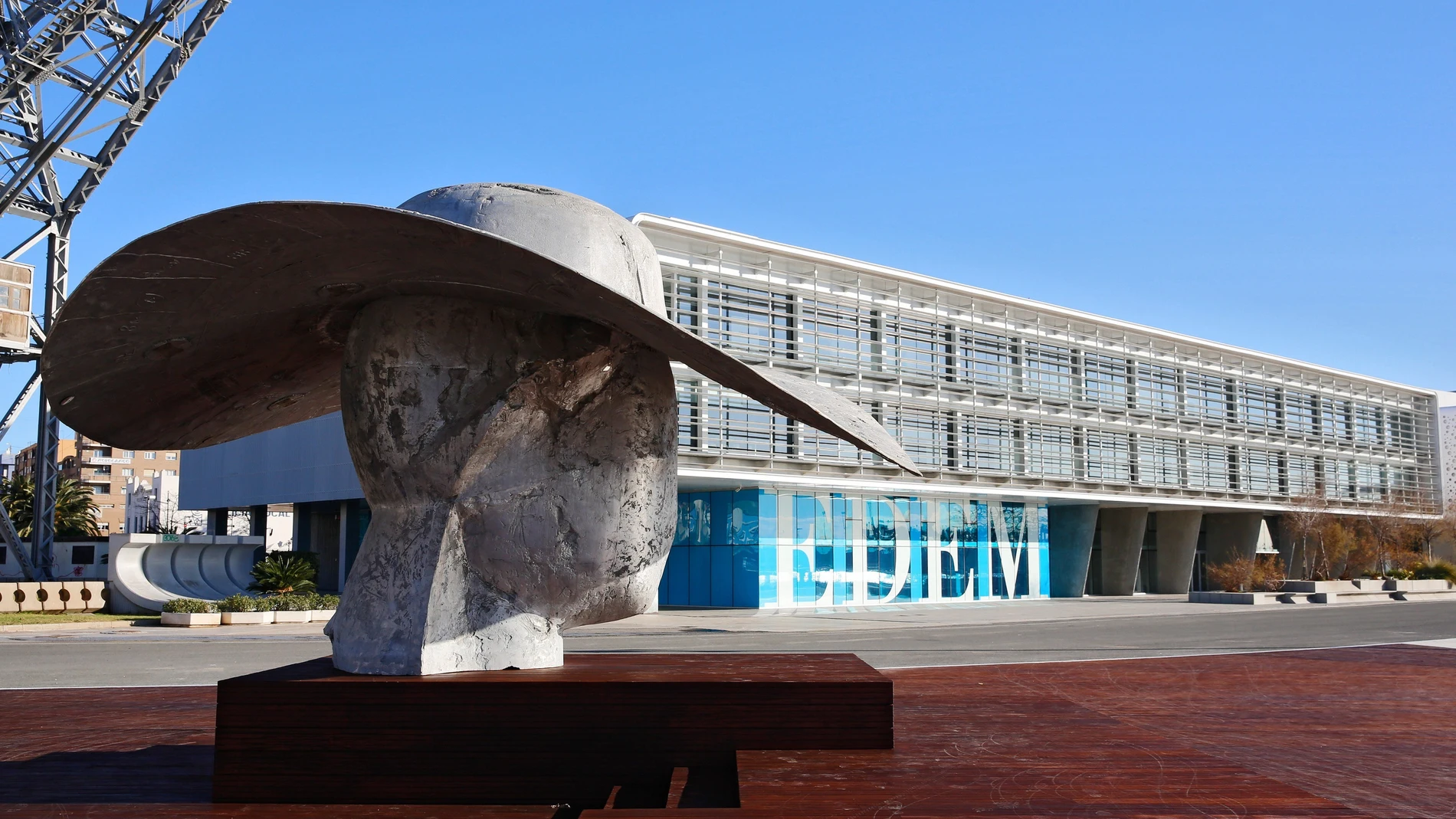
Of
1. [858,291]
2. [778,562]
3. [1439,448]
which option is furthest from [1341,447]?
[778,562]

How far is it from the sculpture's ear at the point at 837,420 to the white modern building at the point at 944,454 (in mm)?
18809

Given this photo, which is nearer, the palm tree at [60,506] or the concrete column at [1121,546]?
the concrete column at [1121,546]

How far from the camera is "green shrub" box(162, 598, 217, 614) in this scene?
79.4 feet

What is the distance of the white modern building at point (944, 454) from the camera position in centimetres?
3127

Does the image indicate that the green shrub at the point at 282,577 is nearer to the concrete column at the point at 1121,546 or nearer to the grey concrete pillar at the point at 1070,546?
the grey concrete pillar at the point at 1070,546

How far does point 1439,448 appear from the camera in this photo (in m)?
56.2

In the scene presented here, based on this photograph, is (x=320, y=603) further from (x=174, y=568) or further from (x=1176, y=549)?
(x=1176, y=549)

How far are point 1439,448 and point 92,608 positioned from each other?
60377 mm

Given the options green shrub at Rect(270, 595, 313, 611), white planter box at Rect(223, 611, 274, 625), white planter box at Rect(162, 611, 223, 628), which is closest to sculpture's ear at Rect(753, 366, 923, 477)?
white planter box at Rect(162, 611, 223, 628)

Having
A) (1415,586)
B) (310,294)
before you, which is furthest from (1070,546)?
Result: (310,294)

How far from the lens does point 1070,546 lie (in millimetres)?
41438

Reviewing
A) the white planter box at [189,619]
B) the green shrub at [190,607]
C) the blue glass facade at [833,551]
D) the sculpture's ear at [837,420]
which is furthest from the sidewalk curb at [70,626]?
the sculpture's ear at [837,420]

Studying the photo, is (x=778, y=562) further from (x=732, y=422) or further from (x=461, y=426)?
(x=461, y=426)

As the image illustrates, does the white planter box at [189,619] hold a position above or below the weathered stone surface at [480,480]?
below
